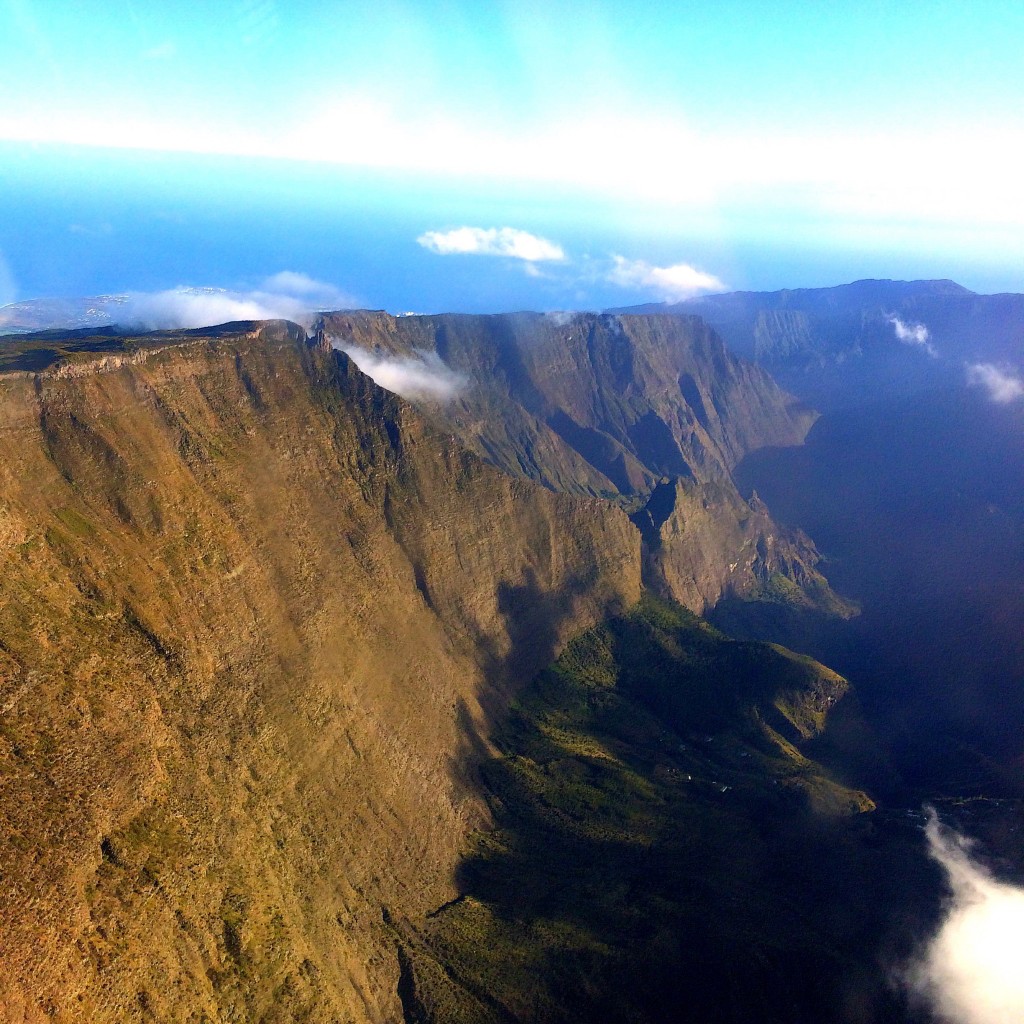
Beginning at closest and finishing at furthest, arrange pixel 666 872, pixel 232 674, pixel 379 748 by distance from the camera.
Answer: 1. pixel 232 674
2. pixel 666 872
3. pixel 379 748

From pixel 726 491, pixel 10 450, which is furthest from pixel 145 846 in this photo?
pixel 726 491

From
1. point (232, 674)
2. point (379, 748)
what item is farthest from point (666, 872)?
point (232, 674)

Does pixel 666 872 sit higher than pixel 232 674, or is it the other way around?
pixel 232 674

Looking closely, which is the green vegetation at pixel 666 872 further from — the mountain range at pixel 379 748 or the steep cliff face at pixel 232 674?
the steep cliff face at pixel 232 674

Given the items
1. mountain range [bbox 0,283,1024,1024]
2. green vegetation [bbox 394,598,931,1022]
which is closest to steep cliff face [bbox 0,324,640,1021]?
mountain range [bbox 0,283,1024,1024]

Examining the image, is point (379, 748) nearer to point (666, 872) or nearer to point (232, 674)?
point (232, 674)

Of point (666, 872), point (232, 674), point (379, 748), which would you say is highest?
point (232, 674)

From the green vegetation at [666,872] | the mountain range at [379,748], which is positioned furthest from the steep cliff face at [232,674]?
the green vegetation at [666,872]
